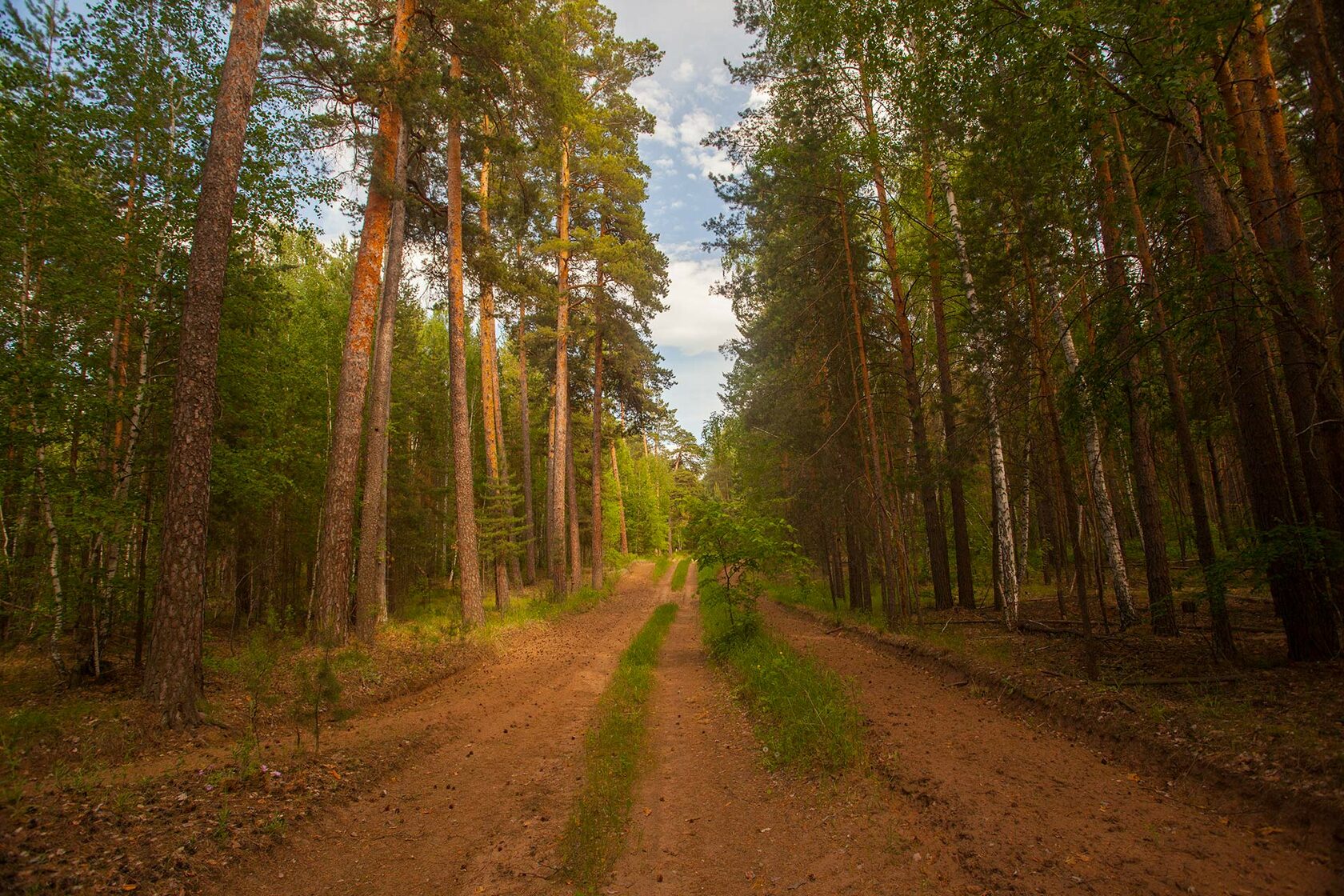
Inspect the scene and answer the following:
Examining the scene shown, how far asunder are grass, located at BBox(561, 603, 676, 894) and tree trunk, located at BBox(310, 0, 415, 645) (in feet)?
16.6

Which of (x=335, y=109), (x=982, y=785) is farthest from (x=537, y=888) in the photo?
(x=335, y=109)

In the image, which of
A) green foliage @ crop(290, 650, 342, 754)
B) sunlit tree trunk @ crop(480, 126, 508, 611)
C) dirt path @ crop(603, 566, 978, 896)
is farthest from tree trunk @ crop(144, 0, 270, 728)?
sunlit tree trunk @ crop(480, 126, 508, 611)

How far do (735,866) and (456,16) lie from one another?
46.3ft

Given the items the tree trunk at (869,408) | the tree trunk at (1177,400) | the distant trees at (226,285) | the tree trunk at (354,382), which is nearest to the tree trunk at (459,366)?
the distant trees at (226,285)

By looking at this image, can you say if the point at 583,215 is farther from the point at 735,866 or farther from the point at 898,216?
the point at 735,866

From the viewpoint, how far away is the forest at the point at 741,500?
4215 millimetres

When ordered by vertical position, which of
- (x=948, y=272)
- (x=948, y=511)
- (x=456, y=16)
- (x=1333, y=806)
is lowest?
(x=1333, y=806)

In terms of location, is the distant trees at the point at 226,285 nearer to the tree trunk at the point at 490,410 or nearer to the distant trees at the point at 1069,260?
the tree trunk at the point at 490,410

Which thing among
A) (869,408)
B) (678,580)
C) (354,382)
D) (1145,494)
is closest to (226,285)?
(354,382)

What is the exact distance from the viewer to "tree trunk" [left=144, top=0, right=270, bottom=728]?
5973 mm

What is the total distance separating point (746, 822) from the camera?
185 inches

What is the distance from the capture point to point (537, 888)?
3.74 meters

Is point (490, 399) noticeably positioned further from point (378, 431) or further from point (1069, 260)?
point (1069, 260)

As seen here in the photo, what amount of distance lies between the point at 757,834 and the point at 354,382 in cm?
968
